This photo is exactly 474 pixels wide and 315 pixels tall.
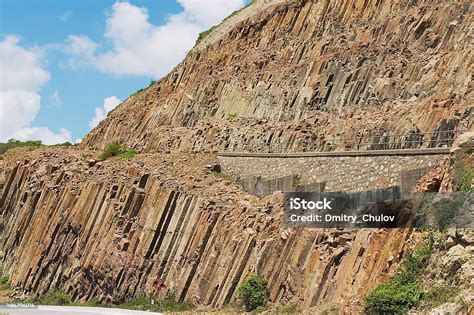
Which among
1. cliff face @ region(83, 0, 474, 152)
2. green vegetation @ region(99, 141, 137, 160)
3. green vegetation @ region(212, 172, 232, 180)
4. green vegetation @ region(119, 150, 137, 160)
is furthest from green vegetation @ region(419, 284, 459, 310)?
green vegetation @ region(99, 141, 137, 160)

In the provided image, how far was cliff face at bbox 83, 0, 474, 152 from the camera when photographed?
3139 centimetres

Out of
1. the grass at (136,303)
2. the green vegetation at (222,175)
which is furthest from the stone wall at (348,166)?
the grass at (136,303)

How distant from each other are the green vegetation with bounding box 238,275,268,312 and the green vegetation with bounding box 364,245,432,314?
26.1ft

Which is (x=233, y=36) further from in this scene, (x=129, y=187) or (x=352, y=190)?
(x=352, y=190)

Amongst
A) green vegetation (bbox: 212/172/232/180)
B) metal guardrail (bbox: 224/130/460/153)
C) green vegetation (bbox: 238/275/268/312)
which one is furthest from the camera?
green vegetation (bbox: 212/172/232/180)

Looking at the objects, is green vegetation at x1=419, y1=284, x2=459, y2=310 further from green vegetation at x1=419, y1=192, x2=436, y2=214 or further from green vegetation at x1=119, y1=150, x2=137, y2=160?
green vegetation at x1=119, y1=150, x2=137, y2=160

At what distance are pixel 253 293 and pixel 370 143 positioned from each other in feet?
27.7

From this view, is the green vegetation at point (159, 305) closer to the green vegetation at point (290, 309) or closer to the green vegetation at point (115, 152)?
Answer: the green vegetation at point (290, 309)

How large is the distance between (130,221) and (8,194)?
2103 cm

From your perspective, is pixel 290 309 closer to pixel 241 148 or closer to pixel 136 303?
pixel 136 303

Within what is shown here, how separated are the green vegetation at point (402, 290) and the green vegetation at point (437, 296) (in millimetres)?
321

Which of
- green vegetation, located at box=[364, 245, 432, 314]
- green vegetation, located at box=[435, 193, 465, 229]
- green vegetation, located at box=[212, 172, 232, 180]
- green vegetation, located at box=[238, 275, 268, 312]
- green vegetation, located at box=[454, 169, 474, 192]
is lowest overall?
green vegetation, located at box=[238, 275, 268, 312]

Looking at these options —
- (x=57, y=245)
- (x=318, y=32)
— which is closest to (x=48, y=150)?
(x=57, y=245)

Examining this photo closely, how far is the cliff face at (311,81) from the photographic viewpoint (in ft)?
103
